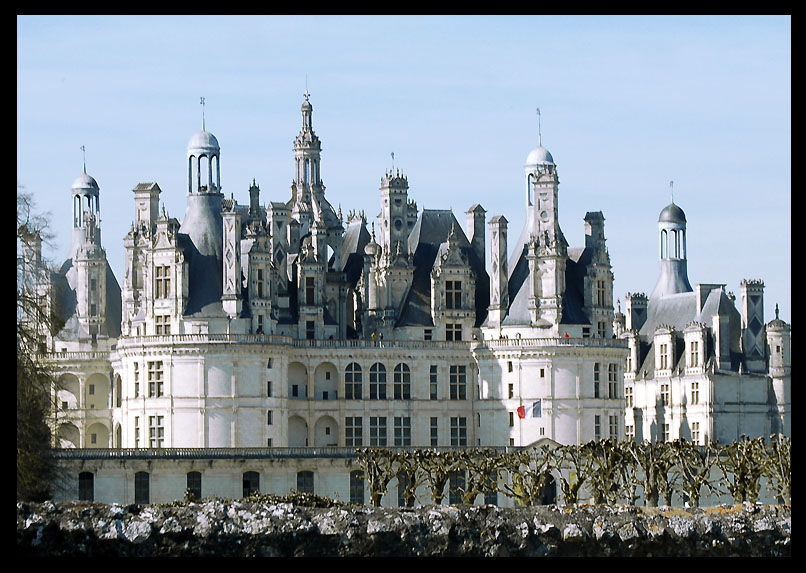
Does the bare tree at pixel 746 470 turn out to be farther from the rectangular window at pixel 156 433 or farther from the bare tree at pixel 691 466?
the rectangular window at pixel 156 433

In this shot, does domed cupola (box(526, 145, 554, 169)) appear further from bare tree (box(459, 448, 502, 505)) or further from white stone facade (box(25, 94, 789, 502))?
bare tree (box(459, 448, 502, 505))

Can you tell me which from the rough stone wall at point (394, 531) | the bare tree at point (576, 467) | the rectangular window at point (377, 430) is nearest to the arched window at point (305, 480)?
the rectangular window at point (377, 430)

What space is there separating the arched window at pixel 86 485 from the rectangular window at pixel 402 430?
13.4m

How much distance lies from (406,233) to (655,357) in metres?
15.7

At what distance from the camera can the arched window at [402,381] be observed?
87.9 m

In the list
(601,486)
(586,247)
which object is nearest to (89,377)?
(586,247)

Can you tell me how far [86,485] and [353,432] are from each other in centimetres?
1218

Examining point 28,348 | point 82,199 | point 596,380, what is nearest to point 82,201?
point 82,199

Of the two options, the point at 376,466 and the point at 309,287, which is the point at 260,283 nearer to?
the point at 309,287

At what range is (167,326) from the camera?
8456cm

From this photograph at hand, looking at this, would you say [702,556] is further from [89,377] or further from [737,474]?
[89,377]

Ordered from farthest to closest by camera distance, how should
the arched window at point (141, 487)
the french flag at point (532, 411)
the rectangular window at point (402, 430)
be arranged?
the rectangular window at point (402, 430), the french flag at point (532, 411), the arched window at point (141, 487)

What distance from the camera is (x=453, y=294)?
8856cm

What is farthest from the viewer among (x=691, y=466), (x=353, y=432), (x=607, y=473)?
(x=353, y=432)
